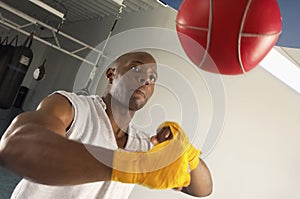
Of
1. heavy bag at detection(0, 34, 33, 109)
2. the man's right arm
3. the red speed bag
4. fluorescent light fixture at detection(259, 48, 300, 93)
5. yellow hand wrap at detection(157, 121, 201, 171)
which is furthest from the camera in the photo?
heavy bag at detection(0, 34, 33, 109)

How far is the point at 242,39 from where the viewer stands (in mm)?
985

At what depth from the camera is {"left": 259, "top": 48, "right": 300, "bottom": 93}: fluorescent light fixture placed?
191cm

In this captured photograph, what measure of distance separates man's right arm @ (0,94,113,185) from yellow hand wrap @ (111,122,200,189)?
5 cm

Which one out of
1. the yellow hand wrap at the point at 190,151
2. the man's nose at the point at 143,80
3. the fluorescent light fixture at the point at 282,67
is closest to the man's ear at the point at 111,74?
the man's nose at the point at 143,80

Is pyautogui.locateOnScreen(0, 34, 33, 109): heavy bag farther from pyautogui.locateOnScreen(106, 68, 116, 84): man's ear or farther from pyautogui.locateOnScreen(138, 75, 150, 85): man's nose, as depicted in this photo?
pyautogui.locateOnScreen(138, 75, 150, 85): man's nose

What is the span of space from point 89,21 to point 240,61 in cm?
565

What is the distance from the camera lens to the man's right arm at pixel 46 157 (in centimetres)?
62

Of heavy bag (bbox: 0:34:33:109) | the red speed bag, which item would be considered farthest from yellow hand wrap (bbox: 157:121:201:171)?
heavy bag (bbox: 0:34:33:109)

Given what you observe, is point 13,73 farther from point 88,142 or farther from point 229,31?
point 229,31

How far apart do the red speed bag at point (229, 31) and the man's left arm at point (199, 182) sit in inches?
17.3

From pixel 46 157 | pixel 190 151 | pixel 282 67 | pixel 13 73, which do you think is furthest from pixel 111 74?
pixel 13 73

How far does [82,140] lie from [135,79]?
0.32 metres

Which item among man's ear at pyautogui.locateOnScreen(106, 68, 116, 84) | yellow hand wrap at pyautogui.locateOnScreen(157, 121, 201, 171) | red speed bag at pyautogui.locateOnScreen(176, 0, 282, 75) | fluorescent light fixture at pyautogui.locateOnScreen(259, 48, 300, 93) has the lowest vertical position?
yellow hand wrap at pyautogui.locateOnScreen(157, 121, 201, 171)

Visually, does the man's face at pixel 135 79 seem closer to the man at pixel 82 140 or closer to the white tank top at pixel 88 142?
the man at pixel 82 140
